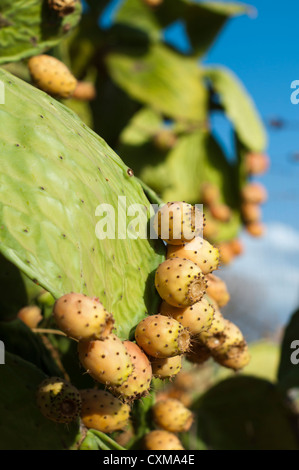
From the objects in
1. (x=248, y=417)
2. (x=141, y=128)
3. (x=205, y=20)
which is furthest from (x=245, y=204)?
(x=248, y=417)

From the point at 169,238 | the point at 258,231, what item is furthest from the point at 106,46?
the point at 169,238

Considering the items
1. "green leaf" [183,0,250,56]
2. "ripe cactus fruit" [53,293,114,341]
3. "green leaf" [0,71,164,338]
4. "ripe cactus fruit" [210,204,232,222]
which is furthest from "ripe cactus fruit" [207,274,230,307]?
"green leaf" [183,0,250,56]

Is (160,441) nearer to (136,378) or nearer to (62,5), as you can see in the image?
(136,378)

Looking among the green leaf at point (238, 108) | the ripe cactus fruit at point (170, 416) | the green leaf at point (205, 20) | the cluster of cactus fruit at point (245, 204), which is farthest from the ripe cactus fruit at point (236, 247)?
the ripe cactus fruit at point (170, 416)

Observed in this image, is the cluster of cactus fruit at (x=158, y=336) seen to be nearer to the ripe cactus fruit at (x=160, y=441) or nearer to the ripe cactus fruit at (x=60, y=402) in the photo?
the ripe cactus fruit at (x=60, y=402)

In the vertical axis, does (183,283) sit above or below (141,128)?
above
